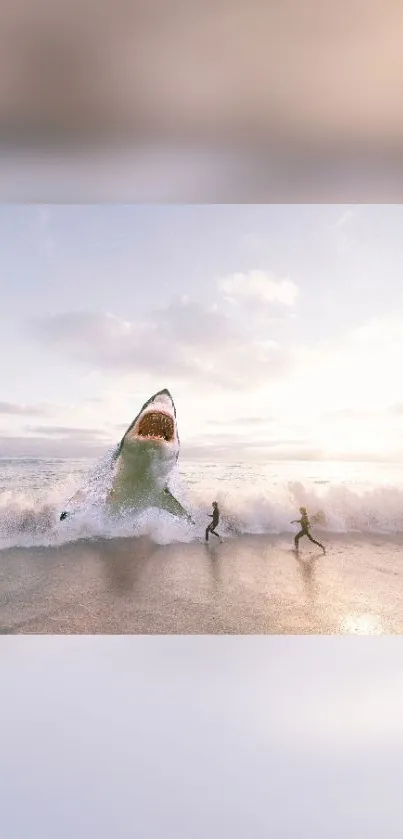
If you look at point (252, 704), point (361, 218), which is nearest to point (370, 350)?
point (361, 218)

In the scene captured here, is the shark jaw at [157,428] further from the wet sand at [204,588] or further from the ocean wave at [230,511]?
the wet sand at [204,588]

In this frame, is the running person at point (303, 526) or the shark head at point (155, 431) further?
the shark head at point (155, 431)

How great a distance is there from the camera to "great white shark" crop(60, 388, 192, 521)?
14.5ft

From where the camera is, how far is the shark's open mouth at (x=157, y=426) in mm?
4414

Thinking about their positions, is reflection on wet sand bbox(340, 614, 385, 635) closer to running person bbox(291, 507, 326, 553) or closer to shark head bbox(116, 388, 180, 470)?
running person bbox(291, 507, 326, 553)

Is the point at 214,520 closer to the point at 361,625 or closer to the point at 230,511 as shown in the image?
the point at 230,511

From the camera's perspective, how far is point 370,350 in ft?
14.5

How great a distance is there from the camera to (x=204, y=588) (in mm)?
4082

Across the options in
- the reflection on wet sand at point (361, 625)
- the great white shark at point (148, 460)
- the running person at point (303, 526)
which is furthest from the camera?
the great white shark at point (148, 460)

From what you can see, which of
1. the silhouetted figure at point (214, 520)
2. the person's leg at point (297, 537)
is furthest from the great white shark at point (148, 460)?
the person's leg at point (297, 537)

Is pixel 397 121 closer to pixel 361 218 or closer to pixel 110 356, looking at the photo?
pixel 361 218

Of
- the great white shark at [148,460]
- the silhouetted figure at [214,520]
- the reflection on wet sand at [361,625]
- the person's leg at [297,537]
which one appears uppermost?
the great white shark at [148,460]

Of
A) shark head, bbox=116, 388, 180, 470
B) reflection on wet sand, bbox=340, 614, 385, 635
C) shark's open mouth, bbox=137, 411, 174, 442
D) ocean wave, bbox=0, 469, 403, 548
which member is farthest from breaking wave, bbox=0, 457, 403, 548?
reflection on wet sand, bbox=340, 614, 385, 635

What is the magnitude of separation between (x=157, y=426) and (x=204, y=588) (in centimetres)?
111
